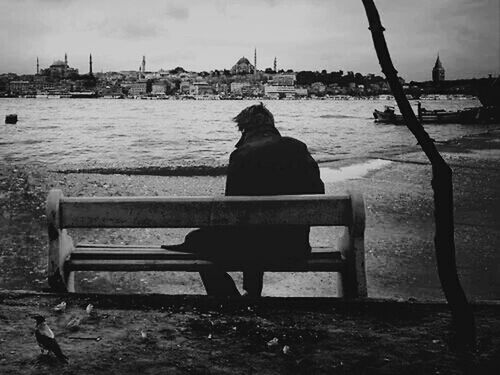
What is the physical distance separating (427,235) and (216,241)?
17.0 ft

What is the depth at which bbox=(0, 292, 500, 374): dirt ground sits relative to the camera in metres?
2.72

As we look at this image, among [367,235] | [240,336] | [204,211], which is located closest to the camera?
[240,336]

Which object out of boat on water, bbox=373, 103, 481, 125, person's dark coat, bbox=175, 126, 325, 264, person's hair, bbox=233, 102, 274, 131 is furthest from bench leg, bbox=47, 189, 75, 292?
boat on water, bbox=373, 103, 481, 125

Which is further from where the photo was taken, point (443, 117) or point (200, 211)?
point (443, 117)

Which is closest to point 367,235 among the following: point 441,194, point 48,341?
point 441,194

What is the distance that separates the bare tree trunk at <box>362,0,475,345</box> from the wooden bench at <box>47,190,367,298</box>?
79 cm

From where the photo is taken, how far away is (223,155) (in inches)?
988

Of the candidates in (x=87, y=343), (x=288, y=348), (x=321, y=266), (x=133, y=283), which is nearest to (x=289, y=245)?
(x=321, y=266)

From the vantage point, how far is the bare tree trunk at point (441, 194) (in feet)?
8.71

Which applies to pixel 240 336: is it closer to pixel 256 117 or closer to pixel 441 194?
pixel 441 194

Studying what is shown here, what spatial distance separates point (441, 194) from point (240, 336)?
4.54ft

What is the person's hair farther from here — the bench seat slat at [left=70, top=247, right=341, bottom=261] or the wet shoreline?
the bench seat slat at [left=70, top=247, right=341, bottom=261]

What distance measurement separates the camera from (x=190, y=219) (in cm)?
355

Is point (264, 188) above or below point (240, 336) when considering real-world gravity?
above
